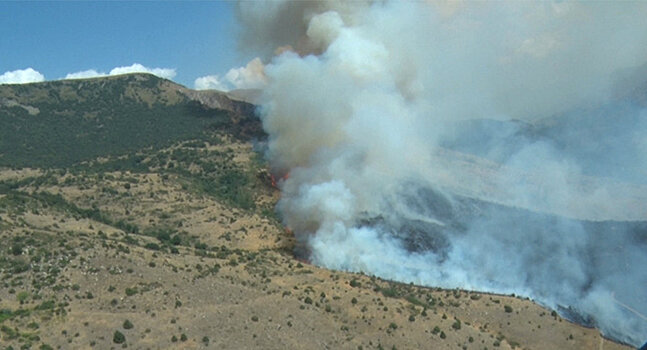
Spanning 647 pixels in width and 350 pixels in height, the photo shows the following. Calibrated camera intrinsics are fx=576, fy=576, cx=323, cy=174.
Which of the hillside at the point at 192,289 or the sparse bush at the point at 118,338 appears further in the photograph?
the hillside at the point at 192,289

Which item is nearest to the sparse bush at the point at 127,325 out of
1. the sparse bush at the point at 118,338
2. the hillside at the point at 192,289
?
the hillside at the point at 192,289

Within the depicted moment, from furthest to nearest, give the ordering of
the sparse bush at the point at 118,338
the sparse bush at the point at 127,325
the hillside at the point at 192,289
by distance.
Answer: the hillside at the point at 192,289
the sparse bush at the point at 127,325
the sparse bush at the point at 118,338

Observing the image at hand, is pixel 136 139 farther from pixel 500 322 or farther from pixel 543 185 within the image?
pixel 500 322

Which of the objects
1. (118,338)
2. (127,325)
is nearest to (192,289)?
(127,325)

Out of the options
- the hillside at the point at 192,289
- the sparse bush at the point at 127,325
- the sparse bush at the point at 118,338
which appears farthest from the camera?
the hillside at the point at 192,289

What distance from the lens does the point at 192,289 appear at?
4216 centimetres

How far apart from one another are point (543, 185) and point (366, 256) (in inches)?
1873

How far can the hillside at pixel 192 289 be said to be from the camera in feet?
121

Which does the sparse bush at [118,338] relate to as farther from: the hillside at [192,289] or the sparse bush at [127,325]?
the sparse bush at [127,325]

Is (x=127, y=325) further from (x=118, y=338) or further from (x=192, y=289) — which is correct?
(x=192, y=289)

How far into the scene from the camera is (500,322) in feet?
148

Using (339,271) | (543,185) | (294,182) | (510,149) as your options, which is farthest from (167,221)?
(510,149)

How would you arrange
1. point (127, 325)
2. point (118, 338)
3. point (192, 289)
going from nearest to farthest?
point (118, 338)
point (127, 325)
point (192, 289)

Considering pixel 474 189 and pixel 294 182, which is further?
pixel 474 189
